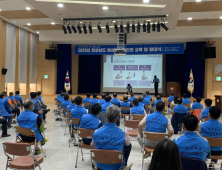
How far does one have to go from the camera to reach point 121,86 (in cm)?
1666

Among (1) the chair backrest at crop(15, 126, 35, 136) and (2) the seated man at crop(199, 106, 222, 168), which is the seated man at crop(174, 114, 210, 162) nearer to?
(2) the seated man at crop(199, 106, 222, 168)

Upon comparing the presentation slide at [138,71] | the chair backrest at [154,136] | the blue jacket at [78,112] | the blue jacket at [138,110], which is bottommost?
the chair backrest at [154,136]

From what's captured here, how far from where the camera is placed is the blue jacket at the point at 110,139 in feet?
8.97

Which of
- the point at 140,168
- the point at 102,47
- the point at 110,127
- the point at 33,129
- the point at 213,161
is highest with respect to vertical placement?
the point at 102,47

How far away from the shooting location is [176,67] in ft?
59.3

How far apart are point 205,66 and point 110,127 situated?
1409cm

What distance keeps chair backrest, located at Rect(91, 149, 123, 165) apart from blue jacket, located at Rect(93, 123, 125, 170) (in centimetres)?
13

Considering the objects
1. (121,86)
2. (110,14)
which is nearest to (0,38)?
(110,14)

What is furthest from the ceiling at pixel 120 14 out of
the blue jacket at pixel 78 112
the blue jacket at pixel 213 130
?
the blue jacket at pixel 213 130

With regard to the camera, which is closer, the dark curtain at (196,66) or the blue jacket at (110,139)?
the blue jacket at (110,139)

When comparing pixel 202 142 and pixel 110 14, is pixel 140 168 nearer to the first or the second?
pixel 202 142

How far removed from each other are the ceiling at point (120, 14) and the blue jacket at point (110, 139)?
5.98 meters

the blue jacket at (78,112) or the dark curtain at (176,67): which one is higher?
the dark curtain at (176,67)

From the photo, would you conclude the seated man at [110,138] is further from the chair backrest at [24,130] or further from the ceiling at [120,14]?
the ceiling at [120,14]
